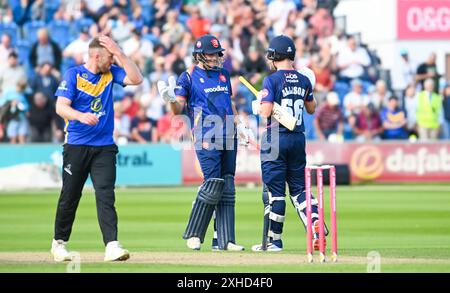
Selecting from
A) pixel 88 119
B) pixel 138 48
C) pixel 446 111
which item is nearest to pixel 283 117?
pixel 88 119

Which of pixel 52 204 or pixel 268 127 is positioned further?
pixel 52 204

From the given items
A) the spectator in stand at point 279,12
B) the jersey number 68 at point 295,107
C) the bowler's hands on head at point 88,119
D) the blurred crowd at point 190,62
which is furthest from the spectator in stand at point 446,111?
the bowler's hands on head at point 88,119

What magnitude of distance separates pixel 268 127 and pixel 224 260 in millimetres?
2152

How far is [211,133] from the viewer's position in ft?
43.6

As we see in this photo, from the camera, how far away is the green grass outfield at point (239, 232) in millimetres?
11367

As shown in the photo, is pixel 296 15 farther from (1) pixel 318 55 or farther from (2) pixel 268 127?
(2) pixel 268 127

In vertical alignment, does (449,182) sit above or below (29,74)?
below

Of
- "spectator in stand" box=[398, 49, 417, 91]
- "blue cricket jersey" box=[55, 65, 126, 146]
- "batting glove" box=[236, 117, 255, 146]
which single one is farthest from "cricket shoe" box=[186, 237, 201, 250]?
"spectator in stand" box=[398, 49, 417, 91]

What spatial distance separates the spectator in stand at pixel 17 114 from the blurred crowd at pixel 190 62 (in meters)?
0.02

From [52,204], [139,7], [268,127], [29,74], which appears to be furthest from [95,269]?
[139,7]

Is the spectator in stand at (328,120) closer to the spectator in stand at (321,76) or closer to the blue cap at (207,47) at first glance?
the spectator in stand at (321,76)

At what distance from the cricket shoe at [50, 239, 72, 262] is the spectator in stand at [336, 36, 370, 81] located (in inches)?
773

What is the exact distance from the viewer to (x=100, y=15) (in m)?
29.9

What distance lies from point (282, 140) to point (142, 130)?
15339 mm
